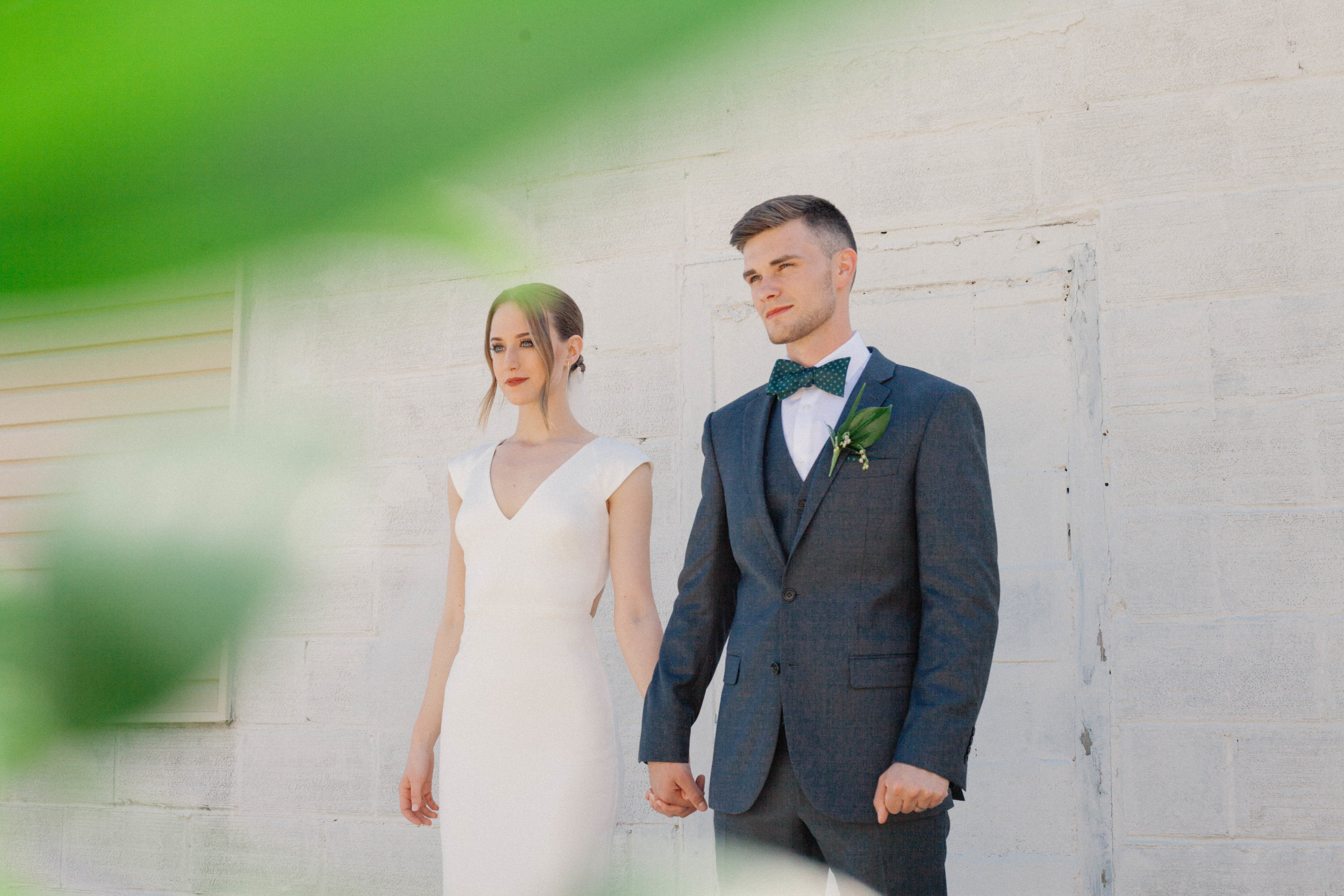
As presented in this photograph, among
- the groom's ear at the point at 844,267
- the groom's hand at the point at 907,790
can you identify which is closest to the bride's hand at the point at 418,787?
the groom's hand at the point at 907,790

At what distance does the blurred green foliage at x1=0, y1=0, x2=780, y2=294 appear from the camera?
188mm

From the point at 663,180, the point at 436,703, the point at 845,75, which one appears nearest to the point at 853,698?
the point at 436,703

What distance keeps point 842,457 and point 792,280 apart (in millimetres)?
391

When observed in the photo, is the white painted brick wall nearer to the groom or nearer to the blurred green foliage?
the groom

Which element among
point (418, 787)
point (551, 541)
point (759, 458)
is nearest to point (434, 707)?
point (418, 787)

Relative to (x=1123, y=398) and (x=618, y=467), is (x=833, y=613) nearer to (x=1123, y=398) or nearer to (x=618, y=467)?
(x=618, y=467)

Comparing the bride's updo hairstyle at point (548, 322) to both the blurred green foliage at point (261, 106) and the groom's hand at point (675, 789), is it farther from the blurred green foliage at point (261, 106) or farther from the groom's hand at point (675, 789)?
the blurred green foliage at point (261, 106)

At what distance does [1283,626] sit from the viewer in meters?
2.79

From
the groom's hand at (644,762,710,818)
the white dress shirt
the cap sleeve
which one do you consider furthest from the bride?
the white dress shirt

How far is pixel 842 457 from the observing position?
203 centimetres

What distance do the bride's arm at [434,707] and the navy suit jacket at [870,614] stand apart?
73 cm

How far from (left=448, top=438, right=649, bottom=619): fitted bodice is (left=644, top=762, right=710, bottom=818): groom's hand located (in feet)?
1.63

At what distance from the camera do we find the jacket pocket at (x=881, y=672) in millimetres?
1931

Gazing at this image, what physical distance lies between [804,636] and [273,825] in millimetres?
2575
